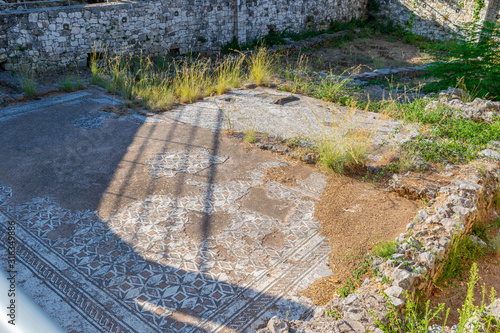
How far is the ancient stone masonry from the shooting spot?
15016mm

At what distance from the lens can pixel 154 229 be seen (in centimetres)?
466

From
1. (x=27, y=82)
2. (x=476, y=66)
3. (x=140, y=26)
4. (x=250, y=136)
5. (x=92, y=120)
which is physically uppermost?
(x=140, y=26)

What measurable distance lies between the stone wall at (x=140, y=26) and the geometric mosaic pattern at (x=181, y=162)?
5.58 m

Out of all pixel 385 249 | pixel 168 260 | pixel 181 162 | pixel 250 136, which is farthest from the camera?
pixel 250 136

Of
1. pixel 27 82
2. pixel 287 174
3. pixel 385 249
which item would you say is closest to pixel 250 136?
pixel 287 174

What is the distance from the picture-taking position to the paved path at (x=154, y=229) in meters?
3.62

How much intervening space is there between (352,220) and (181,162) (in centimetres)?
269

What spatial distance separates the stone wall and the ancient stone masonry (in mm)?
3959

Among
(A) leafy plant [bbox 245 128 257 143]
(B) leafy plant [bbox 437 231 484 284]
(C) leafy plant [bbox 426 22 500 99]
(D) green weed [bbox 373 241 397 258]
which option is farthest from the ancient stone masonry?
(D) green weed [bbox 373 241 397 258]

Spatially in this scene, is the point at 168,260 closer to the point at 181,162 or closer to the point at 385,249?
the point at 385,249

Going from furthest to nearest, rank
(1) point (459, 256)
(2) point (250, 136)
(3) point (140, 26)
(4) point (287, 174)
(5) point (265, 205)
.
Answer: (3) point (140, 26) < (2) point (250, 136) < (4) point (287, 174) < (5) point (265, 205) < (1) point (459, 256)

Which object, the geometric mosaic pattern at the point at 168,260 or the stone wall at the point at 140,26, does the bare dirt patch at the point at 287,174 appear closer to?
the geometric mosaic pattern at the point at 168,260

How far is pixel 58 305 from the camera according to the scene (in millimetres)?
3584

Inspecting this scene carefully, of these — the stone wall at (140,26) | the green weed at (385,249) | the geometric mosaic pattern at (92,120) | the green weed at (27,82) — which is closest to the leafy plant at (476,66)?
the green weed at (385,249)
